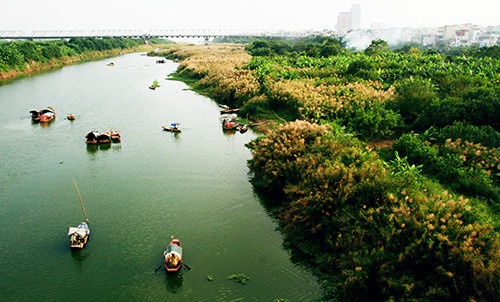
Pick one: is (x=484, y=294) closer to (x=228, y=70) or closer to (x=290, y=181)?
(x=290, y=181)

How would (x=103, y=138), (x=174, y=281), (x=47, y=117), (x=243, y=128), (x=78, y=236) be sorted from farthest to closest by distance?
(x=47, y=117), (x=243, y=128), (x=103, y=138), (x=78, y=236), (x=174, y=281)

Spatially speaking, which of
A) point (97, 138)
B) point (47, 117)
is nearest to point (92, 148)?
point (97, 138)

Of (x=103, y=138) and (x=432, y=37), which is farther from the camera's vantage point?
(x=432, y=37)

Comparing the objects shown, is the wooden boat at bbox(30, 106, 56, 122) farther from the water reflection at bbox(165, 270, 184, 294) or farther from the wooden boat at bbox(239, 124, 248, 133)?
the water reflection at bbox(165, 270, 184, 294)

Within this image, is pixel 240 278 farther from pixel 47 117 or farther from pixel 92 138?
pixel 47 117

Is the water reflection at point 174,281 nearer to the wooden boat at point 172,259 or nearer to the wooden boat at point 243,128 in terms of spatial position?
the wooden boat at point 172,259

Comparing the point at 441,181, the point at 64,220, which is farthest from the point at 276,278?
the point at 64,220

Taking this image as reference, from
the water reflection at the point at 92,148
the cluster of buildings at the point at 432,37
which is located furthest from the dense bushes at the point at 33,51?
the cluster of buildings at the point at 432,37
